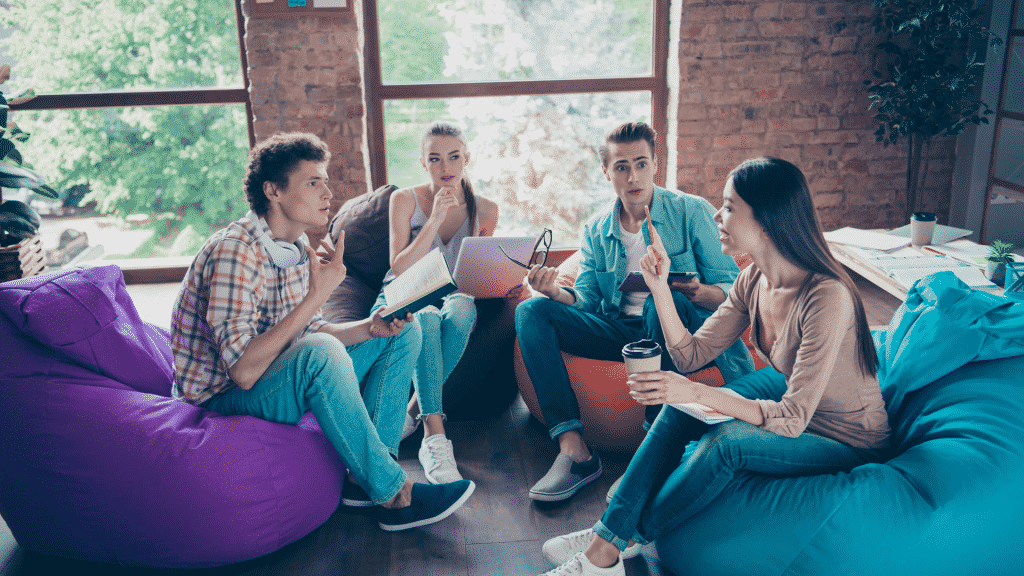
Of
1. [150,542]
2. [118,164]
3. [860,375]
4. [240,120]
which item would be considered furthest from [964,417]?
[118,164]

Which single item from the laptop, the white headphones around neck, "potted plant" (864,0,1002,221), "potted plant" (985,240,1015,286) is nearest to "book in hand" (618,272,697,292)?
the laptop

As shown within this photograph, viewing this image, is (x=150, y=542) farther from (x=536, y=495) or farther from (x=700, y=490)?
(x=700, y=490)

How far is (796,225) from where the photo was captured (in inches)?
64.3

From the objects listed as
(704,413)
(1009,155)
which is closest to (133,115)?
(704,413)

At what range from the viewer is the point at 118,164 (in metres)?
4.29

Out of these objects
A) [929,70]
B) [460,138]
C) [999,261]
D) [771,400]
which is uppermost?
[929,70]

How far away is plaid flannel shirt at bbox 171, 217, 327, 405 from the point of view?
1.85 m

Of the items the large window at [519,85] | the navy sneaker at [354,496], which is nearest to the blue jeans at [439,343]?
the navy sneaker at [354,496]

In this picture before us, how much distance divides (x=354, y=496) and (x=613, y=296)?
1050mm

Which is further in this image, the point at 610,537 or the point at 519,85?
the point at 519,85

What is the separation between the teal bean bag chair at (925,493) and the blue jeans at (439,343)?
0.95m

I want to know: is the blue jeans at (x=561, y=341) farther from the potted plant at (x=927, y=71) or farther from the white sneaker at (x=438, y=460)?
the potted plant at (x=927, y=71)

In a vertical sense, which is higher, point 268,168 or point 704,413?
point 268,168

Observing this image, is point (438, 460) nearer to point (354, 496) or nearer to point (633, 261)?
point (354, 496)
